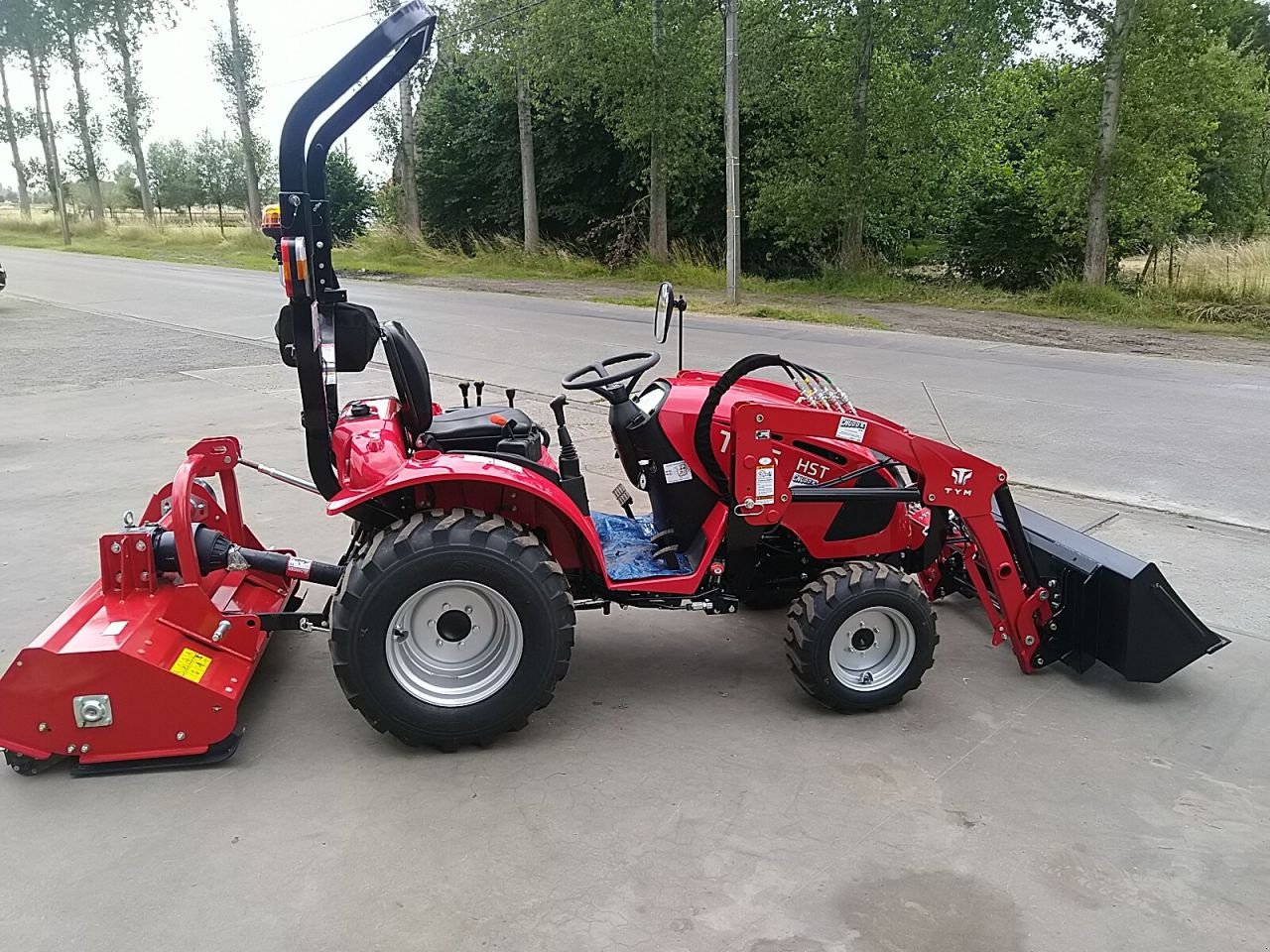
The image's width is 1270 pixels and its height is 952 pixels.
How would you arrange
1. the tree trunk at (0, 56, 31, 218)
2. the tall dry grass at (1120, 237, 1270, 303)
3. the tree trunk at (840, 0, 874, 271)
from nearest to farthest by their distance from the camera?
the tall dry grass at (1120, 237, 1270, 303)
the tree trunk at (840, 0, 874, 271)
the tree trunk at (0, 56, 31, 218)

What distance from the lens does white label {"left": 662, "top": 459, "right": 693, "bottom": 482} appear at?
3795 mm

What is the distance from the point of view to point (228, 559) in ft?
12.1

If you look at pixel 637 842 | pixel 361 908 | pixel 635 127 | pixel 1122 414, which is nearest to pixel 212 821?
pixel 361 908

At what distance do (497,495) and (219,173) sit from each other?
6447cm

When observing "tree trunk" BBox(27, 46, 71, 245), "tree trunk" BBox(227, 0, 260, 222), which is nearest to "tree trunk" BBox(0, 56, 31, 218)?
"tree trunk" BBox(27, 46, 71, 245)

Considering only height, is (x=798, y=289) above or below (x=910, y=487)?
below

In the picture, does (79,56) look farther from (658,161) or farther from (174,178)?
(658,161)

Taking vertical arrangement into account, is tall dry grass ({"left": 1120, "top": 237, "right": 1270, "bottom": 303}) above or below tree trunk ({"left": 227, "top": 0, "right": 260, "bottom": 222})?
below

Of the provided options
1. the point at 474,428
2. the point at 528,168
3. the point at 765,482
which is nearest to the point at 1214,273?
the point at 528,168

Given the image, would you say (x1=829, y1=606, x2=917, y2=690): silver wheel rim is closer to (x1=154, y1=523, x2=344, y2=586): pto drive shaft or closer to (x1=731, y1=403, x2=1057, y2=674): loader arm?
(x1=731, y1=403, x2=1057, y2=674): loader arm

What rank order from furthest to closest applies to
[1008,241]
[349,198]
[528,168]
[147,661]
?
[349,198]
[528,168]
[1008,241]
[147,661]

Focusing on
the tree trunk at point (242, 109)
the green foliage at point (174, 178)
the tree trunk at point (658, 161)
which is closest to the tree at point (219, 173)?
the green foliage at point (174, 178)

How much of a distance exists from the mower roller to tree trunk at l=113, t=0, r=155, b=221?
46139mm

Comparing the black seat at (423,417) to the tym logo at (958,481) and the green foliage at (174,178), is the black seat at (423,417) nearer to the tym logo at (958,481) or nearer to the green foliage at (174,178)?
Answer: the tym logo at (958,481)
